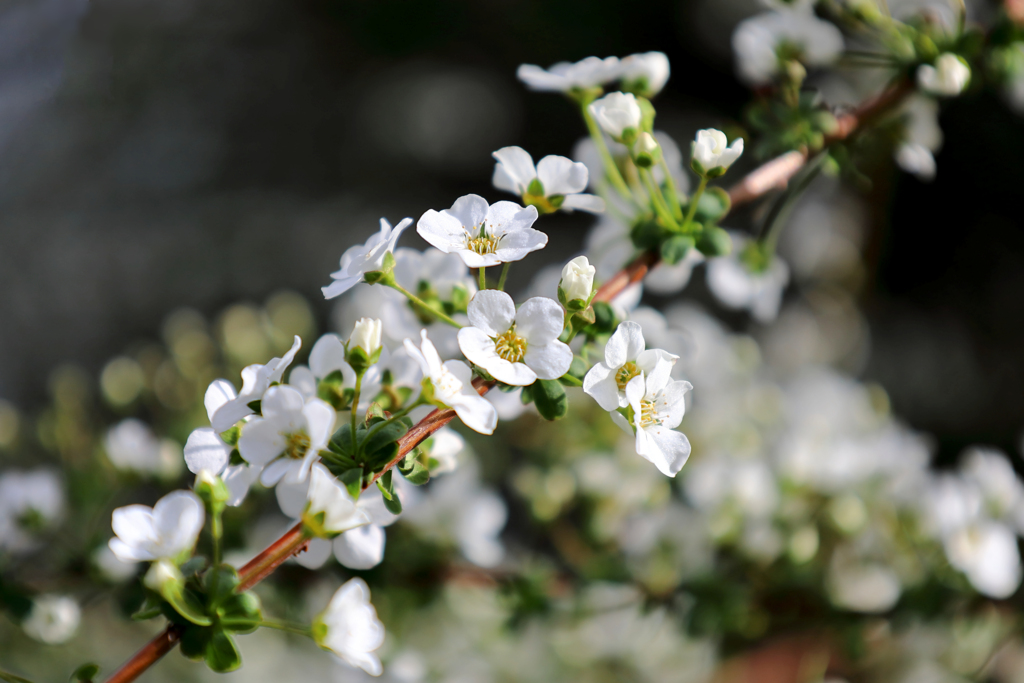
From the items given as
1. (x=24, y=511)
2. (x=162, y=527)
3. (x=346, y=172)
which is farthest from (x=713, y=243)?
(x=346, y=172)

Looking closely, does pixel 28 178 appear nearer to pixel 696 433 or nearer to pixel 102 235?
pixel 102 235

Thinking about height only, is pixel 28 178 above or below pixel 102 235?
above

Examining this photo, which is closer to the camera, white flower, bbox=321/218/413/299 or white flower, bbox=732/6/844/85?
white flower, bbox=321/218/413/299

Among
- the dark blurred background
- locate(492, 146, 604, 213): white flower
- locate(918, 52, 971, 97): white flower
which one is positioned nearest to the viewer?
locate(492, 146, 604, 213): white flower

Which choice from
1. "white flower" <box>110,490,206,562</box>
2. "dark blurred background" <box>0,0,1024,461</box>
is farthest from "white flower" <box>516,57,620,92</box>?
"dark blurred background" <box>0,0,1024,461</box>

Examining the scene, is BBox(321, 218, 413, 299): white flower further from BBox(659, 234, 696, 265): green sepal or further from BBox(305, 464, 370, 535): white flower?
BBox(659, 234, 696, 265): green sepal

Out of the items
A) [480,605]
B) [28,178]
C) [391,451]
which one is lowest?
[480,605]

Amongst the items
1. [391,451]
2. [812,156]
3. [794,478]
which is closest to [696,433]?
[794,478]
